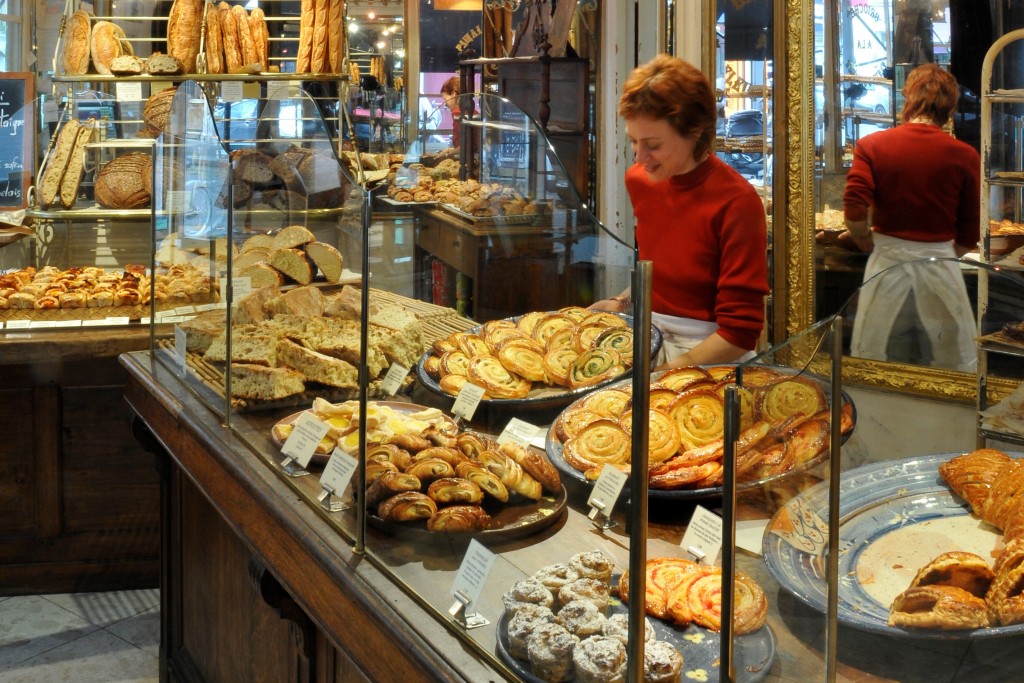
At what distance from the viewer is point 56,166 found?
3.82 m

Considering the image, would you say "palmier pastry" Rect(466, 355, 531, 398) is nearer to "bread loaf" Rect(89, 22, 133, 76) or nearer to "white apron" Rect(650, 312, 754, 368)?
"white apron" Rect(650, 312, 754, 368)

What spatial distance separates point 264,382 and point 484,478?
2.49 ft

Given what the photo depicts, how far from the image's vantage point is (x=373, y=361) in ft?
5.19

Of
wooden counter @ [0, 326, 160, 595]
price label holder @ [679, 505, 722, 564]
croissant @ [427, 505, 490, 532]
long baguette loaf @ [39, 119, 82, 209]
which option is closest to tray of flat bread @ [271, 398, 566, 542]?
croissant @ [427, 505, 490, 532]

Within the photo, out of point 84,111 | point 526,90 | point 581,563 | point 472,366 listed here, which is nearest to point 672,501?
point 581,563

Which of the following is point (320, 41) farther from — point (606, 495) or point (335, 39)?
point (606, 495)

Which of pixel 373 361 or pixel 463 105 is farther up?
pixel 463 105

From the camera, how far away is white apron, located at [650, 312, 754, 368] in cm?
233

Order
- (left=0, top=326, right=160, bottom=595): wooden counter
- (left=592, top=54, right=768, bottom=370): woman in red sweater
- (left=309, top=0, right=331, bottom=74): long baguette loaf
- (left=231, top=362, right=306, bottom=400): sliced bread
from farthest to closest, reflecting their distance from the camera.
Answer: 1. (left=309, top=0, right=331, bottom=74): long baguette loaf
2. (left=0, top=326, right=160, bottom=595): wooden counter
3. (left=592, top=54, right=768, bottom=370): woman in red sweater
4. (left=231, top=362, right=306, bottom=400): sliced bread

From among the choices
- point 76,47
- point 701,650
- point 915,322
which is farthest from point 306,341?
point 76,47

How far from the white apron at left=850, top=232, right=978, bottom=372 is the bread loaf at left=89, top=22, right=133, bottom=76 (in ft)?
12.2

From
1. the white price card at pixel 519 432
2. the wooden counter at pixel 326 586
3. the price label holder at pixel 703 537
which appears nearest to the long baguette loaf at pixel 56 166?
the wooden counter at pixel 326 586

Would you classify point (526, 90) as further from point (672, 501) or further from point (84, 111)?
point (672, 501)

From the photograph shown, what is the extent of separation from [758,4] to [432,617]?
305 centimetres
